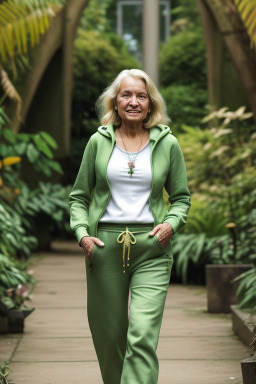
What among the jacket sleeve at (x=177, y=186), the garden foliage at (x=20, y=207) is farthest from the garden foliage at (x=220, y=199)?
the jacket sleeve at (x=177, y=186)

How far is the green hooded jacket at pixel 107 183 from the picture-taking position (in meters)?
4.57

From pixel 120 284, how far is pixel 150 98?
974 millimetres

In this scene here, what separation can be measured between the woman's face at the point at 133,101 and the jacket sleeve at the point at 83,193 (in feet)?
0.82

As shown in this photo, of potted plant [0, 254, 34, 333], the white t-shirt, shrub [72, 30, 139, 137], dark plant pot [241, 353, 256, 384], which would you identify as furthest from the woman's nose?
shrub [72, 30, 139, 137]

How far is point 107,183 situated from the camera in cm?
456

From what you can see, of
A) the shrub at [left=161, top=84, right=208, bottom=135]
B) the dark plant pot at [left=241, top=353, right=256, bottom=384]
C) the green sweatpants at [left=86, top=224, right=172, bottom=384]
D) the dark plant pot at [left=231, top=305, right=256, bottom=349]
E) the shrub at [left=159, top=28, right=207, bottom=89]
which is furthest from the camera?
the shrub at [left=159, top=28, right=207, bottom=89]

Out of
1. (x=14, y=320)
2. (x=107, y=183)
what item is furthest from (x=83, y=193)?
(x=14, y=320)

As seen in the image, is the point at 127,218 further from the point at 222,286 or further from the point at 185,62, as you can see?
the point at 185,62

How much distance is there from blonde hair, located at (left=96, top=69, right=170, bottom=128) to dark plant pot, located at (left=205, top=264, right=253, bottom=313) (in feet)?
A: 13.8

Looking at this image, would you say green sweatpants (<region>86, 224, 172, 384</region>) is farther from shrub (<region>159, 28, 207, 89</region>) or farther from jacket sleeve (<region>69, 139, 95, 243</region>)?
shrub (<region>159, 28, 207, 89</region>)

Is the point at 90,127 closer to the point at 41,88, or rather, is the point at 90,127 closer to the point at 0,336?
the point at 41,88

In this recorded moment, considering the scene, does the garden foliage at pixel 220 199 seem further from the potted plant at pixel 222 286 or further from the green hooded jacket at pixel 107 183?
the green hooded jacket at pixel 107 183

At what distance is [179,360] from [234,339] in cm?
95

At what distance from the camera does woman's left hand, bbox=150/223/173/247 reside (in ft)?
14.7
